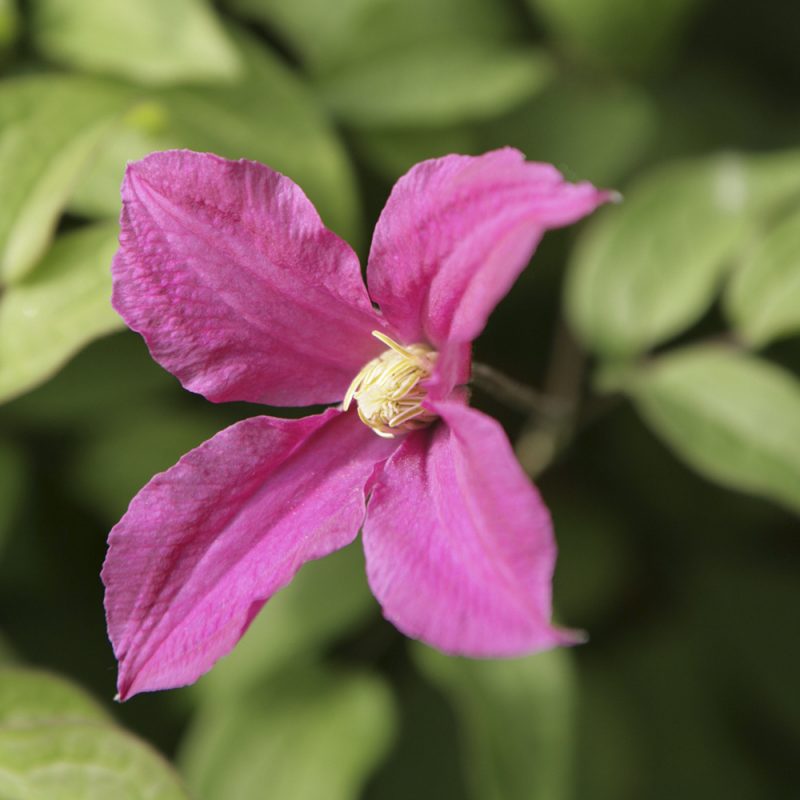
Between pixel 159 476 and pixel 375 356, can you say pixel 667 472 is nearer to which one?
pixel 375 356

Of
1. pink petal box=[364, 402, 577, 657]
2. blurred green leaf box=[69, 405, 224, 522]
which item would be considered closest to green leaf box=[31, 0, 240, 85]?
blurred green leaf box=[69, 405, 224, 522]

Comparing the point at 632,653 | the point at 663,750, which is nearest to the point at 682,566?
the point at 632,653

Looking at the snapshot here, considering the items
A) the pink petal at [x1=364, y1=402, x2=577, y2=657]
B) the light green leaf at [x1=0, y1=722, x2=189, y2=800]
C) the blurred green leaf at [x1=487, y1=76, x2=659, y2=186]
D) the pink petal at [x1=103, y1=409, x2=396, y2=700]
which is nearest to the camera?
the pink petal at [x1=364, y1=402, x2=577, y2=657]

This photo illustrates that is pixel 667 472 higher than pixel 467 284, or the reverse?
pixel 467 284

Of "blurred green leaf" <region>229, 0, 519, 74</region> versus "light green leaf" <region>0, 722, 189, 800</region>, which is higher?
"blurred green leaf" <region>229, 0, 519, 74</region>

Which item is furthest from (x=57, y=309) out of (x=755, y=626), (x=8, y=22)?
(x=755, y=626)

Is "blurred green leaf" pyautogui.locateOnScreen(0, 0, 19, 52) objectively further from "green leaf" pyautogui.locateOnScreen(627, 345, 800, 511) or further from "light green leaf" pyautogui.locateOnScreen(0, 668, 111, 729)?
"green leaf" pyautogui.locateOnScreen(627, 345, 800, 511)

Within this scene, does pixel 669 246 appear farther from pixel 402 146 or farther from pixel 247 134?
pixel 247 134
